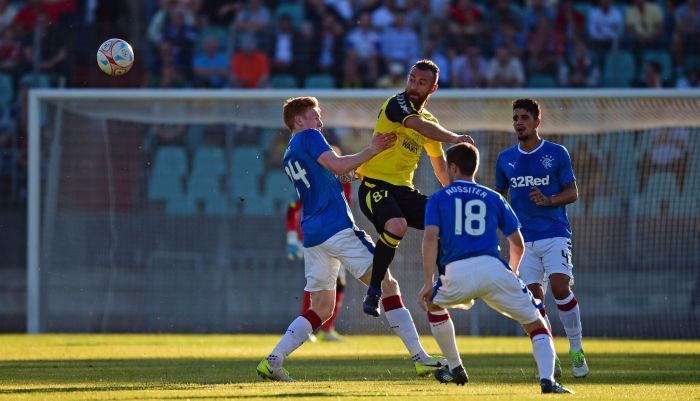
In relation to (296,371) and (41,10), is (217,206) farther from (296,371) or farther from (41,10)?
(296,371)

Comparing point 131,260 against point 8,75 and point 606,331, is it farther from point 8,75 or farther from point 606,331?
point 606,331

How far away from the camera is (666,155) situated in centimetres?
1716

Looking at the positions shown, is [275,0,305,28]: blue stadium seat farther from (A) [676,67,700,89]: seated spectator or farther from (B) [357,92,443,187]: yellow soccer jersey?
(B) [357,92,443,187]: yellow soccer jersey

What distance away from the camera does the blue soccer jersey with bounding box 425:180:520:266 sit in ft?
26.9

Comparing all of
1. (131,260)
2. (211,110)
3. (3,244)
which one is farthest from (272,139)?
(3,244)

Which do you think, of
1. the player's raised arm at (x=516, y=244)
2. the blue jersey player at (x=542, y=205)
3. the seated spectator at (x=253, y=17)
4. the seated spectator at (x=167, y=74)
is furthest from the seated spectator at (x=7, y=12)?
the player's raised arm at (x=516, y=244)

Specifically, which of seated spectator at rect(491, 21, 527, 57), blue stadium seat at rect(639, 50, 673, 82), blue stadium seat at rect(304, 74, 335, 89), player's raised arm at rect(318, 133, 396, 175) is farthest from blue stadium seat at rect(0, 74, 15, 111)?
player's raised arm at rect(318, 133, 396, 175)

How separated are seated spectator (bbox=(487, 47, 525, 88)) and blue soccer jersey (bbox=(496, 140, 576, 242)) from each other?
982 cm

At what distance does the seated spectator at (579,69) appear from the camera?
65.8ft

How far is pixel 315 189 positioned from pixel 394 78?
10.6 m

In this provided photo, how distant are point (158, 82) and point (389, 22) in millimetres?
4602

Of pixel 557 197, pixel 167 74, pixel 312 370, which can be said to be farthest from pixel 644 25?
pixel 312 370

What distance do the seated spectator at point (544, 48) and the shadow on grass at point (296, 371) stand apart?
8715mm

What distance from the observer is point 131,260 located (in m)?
17.5
